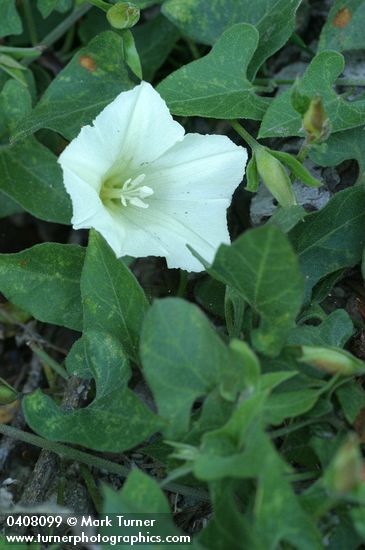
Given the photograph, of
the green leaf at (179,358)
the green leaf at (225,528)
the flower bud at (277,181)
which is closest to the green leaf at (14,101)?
the flower bud at (277,181)

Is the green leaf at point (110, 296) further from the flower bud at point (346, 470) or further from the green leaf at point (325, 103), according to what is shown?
the flower bud at point (346, 470)

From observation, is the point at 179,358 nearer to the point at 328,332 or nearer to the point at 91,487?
the point at 328,332

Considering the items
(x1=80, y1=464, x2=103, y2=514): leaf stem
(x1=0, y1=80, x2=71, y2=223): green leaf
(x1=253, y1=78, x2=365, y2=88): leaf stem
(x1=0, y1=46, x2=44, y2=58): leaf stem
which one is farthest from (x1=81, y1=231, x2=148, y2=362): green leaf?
(x1=253, y1=78, x2=365, y2=88): leaf stem

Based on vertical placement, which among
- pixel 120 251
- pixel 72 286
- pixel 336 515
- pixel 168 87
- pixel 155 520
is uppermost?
pixel 168 87

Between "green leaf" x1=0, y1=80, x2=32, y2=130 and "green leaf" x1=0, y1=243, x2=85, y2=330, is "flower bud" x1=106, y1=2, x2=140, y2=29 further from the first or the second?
"green leaf" x1=0, y1=243, x2=85, y2=330

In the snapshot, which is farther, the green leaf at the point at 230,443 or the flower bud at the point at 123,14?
the flower bud at the point at 123,14

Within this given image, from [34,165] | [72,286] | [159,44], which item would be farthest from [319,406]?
[159,44]

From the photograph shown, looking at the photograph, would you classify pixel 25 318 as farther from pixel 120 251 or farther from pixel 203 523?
pixel 203 523

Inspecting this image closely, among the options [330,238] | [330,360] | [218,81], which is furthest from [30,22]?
[330,360]
